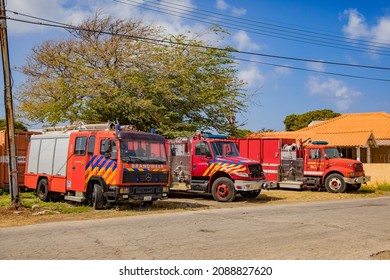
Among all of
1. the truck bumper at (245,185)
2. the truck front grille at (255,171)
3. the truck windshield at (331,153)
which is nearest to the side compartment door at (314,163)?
the truck windshield at (331,153)

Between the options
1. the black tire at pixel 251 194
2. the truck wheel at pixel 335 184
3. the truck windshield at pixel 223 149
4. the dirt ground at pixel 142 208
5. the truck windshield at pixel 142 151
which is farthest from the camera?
the truck wheel at pixel 335 184

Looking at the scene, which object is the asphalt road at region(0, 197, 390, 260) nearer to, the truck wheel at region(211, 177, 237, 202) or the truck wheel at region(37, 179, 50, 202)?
the truck wheel at region(211, 177, 237, 202)

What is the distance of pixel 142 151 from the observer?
1484 centimetres

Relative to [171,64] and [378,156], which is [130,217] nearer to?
[171,64]

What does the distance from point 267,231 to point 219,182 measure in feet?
26.2

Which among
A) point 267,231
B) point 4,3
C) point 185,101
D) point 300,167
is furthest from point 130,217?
point 185,101

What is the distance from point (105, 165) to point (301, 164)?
13220 mm

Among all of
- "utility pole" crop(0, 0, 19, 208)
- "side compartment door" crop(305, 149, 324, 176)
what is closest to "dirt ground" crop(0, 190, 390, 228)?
"utility pole" crop(0, 0, 19, 208)

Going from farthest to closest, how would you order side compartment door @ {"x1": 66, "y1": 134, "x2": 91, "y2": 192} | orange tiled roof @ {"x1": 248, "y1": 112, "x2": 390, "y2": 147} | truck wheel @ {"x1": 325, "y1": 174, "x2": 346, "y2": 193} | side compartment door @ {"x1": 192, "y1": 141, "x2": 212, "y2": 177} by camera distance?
orange tiled roof @ {"x1": 248, "y1": 112, "x2": 390, "y2": 147} < truck wheel @ {"x1": 325, "y1": 174, "x2": 346, "y2": 193} < side compartment door @ {"x1": 192, "y1": 141, "x2": 212, "y2": 177} < side compartment door @ {"x1": 66, "y1": 134, "x2": 91, "y2": 192}

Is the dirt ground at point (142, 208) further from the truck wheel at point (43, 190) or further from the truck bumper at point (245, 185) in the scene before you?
the truck wheel at point (43, 190)

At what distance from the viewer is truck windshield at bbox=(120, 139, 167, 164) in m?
14.4

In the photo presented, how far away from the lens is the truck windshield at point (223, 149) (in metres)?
19.0

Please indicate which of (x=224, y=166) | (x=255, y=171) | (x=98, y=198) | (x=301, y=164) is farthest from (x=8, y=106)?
(x=301, y=164)

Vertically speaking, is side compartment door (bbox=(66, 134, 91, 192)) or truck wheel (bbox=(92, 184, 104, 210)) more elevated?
side compartment door (bbox=(66, 134, 91, 192))
